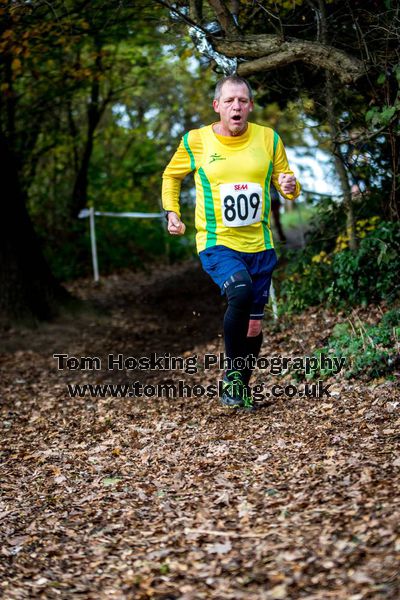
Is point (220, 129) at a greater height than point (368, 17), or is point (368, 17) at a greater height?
point (368, 17)

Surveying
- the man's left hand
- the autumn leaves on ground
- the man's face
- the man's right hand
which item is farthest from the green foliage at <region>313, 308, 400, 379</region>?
the man's face

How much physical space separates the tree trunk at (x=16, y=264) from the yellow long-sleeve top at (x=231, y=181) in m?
4.90

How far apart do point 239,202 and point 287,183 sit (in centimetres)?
34

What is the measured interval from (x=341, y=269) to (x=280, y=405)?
6.48ft

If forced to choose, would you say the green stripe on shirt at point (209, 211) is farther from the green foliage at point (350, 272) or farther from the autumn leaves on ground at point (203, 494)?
the green foliage at point (350, 272)

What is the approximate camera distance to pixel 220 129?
17.4ft

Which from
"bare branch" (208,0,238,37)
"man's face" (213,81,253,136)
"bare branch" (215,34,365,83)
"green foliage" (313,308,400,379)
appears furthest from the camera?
"bare branch" (208,0,238,37)

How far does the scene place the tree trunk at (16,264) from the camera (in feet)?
32.2

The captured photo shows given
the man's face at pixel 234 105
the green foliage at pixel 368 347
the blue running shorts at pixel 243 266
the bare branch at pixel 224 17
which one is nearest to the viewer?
the man's face at pixel 234 105

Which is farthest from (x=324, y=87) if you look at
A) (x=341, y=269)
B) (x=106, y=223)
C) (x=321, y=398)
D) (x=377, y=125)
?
(x=106, y=223)

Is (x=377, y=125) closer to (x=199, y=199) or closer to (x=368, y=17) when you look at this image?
(x=368, y=17)

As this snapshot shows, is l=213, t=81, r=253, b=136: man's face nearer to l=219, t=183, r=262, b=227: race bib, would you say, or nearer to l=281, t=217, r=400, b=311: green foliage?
l=219, t=183, r=262, b=227: race bib

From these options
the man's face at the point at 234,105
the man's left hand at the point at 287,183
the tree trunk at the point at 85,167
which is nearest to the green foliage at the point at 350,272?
the man's left hand at the point at 287,183

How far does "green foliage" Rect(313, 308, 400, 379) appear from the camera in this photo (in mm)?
5594
